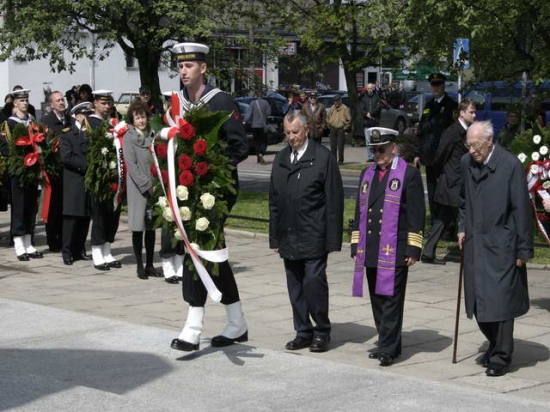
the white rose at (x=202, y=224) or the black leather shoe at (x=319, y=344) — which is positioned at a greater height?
the white rose at (x=202, y=224)

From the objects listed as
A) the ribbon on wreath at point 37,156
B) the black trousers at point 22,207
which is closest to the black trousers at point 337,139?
the black trousers at point 22,207

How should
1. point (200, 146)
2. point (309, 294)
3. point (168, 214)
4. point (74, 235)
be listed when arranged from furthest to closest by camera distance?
1. point (74, 235)
2. point (309, 294)
3. point (168, 214)
4. point (200, 146)

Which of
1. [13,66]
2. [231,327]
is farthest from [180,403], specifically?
[13,66]

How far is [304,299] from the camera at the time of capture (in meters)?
8.78

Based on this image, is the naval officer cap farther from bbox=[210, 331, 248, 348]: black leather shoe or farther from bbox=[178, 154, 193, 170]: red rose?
bbox=[210, 331, 248, 348]: black leather shoe

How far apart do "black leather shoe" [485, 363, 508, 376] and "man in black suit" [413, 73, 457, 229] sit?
18.6 feet

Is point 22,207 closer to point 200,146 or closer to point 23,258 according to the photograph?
point 23,258

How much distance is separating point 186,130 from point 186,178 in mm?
333

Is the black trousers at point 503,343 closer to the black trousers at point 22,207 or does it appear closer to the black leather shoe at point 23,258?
the black leather shoe at point 23,258

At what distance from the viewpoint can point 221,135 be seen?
8398mm

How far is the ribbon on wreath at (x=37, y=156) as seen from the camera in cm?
1392

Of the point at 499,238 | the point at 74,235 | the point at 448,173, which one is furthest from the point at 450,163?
the point at 499,238

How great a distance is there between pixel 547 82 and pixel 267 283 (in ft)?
16.2

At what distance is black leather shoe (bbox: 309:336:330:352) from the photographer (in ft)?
28.5
